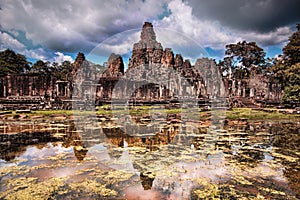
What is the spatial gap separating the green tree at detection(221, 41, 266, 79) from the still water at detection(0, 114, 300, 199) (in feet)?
155

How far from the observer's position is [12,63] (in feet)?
164

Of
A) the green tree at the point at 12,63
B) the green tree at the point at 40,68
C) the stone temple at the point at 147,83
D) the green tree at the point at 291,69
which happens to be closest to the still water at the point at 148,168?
the stone temple at the point at 147,83

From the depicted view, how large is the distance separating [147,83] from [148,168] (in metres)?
27.2

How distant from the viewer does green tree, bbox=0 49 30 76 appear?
43713 millimetres

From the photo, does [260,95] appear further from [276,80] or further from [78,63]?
[78,63]

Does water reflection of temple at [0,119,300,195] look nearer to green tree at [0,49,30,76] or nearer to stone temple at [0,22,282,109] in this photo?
stone temple at [0,22,282,109]

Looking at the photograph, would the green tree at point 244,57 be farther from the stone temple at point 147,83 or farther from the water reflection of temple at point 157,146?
the water reflection of temple at point 157,146

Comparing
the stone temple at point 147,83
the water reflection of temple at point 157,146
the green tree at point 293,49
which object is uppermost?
the green tree at point 293,49

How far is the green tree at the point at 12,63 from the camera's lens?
43.7 meters

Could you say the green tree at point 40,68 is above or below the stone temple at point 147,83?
above

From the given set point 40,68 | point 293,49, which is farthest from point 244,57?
point 40,68

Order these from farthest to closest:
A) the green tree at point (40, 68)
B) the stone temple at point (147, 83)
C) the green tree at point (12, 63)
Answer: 1. the green tree at point (40, 68)
2. the green tree at point (12, 63)
3. the stone temple at point (147, 83)

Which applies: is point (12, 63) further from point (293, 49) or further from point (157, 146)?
point (157, 146)

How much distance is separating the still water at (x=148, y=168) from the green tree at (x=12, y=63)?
4120 centimetres
